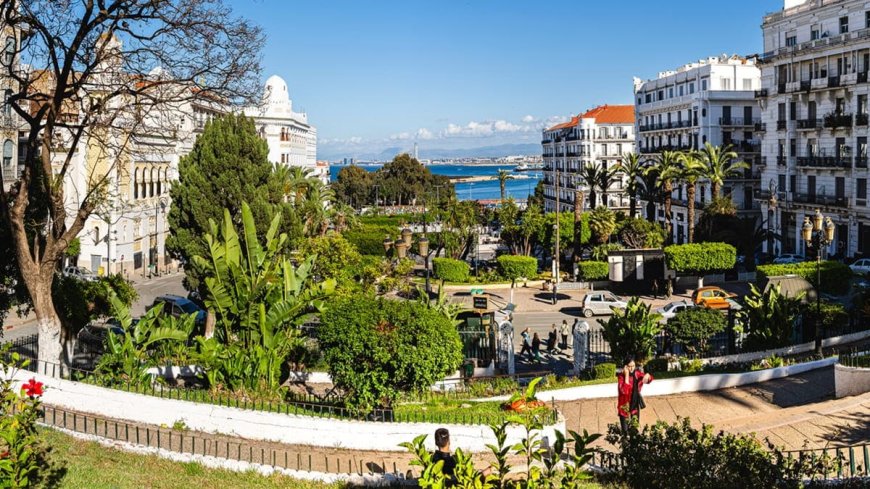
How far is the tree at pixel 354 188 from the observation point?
121000mm

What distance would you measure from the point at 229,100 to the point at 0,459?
11.1 m

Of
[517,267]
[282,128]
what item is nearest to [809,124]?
[517,267]

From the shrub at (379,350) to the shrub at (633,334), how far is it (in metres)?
10.00

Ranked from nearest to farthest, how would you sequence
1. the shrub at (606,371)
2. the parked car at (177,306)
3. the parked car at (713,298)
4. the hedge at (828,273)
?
1. the shrub at (606,371)
2. the hedge at (828,273)
3. the parked car at (177,306)
4. the parked car at (713,298)

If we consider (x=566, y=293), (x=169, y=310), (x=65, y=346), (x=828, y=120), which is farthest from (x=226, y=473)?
(x=828, y=120)

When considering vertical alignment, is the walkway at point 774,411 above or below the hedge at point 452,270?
below

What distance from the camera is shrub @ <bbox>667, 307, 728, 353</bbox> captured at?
26.5m

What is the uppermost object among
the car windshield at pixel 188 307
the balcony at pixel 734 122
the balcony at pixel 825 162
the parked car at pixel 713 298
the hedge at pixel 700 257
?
the balcony at pixel 734 122

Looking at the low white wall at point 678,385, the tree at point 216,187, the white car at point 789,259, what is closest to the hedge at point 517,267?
the white car at point 789,259

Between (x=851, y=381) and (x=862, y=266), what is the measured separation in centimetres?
3126

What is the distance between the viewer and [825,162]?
173 feet

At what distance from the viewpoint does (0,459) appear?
8695 millimetres

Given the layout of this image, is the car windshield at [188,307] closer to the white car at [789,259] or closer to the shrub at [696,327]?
the shrub at [696,327]

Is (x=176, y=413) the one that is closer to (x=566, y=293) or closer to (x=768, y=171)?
(x=566, y=293)
